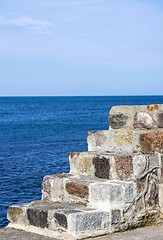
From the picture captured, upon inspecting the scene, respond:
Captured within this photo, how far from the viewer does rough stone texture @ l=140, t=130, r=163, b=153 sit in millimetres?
5992

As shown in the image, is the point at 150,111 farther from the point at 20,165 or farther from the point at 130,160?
the point at 20,165

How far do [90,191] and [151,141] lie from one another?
0.90m

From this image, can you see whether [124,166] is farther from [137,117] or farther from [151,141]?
[137,117]

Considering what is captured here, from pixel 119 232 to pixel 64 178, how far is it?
88 centimetres

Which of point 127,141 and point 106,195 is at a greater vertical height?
point 127,141

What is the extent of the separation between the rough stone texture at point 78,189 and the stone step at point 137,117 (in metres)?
1.03

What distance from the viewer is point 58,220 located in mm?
5312

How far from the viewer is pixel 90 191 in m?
5.69

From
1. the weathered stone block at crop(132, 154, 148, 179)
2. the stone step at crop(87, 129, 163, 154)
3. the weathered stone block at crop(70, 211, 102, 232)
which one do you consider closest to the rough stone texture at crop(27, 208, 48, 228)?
the weathered stone block at crop(70, 211, 102, 232)

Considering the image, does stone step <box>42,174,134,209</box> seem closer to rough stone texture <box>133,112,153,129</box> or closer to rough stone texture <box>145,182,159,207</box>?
rough stone texture <box>145,182,159,207</box>

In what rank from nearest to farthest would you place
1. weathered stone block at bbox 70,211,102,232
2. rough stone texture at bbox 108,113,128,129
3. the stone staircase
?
weathered stone block at bbox 70,211,102,232 < the stone staircase < rough stone texture at bbox 108,113,128,129

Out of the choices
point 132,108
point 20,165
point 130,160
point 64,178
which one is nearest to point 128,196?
point 130,160

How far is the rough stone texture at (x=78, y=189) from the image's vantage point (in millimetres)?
5737

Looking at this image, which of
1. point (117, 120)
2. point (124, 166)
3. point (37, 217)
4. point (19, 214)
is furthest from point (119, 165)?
point (19, 214)
